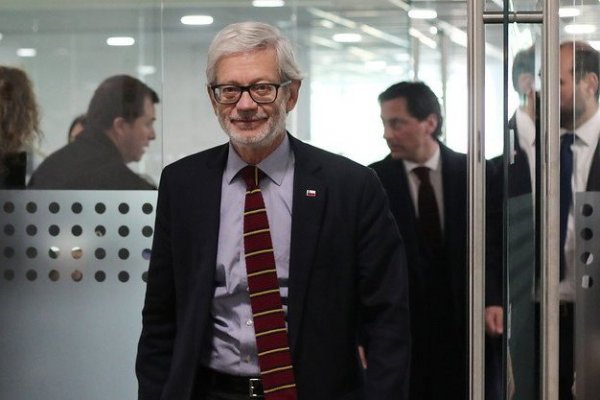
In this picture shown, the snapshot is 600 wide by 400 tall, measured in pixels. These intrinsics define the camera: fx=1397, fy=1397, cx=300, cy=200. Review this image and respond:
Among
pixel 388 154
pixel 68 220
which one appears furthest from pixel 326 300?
pixel 68 220

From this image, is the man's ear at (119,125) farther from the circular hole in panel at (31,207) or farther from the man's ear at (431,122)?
the man's ear at (431,122)

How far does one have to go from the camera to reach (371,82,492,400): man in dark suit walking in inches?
192

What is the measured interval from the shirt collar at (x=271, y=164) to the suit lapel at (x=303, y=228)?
0.13ft

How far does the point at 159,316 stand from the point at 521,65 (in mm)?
1694

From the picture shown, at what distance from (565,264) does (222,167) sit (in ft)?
5.81

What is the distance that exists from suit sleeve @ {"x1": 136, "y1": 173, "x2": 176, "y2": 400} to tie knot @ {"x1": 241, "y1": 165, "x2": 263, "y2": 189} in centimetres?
21

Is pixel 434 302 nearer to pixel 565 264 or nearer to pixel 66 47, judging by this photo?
pixel 565 264

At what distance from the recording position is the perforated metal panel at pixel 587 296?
479 cm

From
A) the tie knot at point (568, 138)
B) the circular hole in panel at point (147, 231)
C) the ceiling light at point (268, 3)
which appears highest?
the ceiling light at point (268, 3)

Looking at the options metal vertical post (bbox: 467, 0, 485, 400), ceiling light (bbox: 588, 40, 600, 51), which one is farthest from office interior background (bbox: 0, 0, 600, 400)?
metal vertical post (bbox: 467, 0, 485, 400)

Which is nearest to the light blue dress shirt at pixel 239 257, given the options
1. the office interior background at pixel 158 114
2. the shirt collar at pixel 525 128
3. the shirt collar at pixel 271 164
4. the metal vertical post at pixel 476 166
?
the shirt collar at pixel 271 164

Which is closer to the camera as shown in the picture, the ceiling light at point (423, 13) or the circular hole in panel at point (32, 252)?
the ceiling light at point (423, 13)

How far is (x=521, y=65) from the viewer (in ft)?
15.1

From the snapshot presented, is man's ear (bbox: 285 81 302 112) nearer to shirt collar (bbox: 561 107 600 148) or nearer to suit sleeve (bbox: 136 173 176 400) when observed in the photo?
suit sleeve (bbox: 136 173 176 400)
